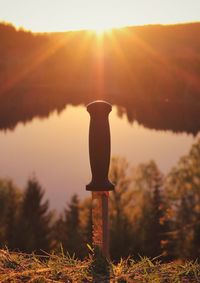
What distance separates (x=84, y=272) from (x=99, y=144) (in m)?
1.52

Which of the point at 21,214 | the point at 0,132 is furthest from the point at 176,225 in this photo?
the point at 0,132

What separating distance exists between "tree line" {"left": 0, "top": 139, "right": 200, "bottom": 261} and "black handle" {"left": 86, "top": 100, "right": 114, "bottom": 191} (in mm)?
30797

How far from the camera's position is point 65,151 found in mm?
113750

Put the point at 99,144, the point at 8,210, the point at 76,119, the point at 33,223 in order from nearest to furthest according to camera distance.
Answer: the point at 99,144, the point at 33,223, the point at 8,210, the point at 76,119

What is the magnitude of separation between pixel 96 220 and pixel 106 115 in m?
1.35

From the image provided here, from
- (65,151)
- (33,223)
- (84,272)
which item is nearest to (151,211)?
(33,223)

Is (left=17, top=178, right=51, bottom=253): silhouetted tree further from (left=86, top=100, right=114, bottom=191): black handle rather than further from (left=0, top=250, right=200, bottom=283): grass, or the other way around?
(left=86, top=100, right=114, bottom=191): black handle

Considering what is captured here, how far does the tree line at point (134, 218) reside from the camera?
135ft

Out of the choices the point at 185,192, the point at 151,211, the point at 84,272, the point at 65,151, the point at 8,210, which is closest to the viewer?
the point at 84,272

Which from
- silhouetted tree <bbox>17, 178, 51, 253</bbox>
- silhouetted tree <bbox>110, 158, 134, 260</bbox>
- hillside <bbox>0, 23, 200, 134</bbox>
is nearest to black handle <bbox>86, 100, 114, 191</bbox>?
silhouetted tree <bbox>110, 158, 134, 260</bbox>

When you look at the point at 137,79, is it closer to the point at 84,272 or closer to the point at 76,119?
the point at 76,119

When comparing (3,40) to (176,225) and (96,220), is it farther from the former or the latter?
(96,220)

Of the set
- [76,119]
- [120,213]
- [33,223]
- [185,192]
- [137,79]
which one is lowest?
[33,223]

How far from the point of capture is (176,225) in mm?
41812
